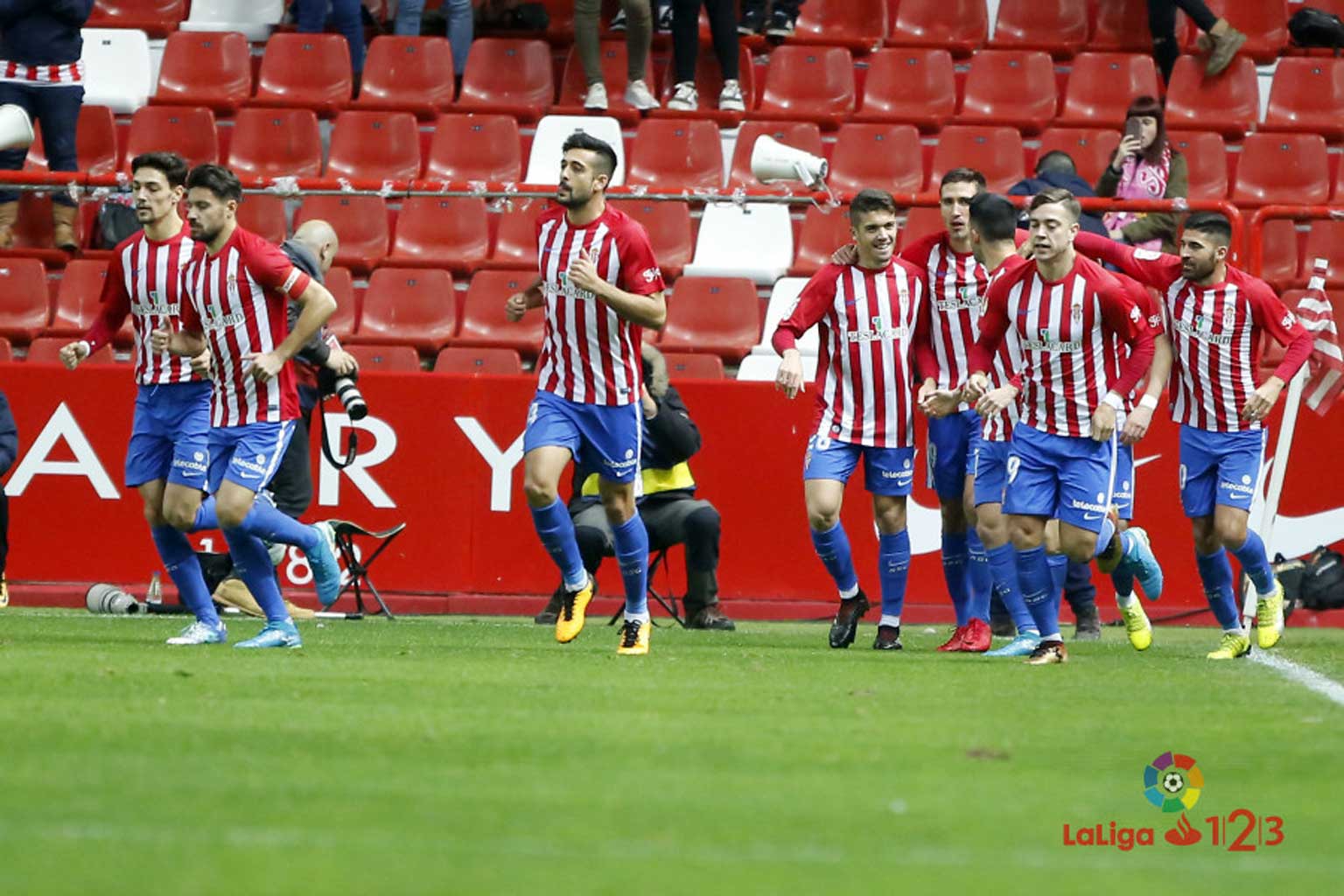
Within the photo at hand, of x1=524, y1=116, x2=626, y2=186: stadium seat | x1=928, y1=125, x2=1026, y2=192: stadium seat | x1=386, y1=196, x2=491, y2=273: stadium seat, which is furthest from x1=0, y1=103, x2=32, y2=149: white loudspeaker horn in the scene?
x1=928, y1=125, x2=1026, y2=192: stadium seat

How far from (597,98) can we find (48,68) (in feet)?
13.1

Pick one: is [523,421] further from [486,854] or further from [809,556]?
[486,854]

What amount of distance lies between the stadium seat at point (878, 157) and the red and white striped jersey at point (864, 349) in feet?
15.5

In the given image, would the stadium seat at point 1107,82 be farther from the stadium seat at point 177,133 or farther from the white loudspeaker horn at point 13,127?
the white loudspeaker horn at point 13,127

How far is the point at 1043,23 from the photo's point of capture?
17297 mm

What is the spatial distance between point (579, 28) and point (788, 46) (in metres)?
1.79

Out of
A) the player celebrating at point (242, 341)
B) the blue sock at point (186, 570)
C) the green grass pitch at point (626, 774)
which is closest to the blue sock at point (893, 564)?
the green grass pitch at point (626, 774)

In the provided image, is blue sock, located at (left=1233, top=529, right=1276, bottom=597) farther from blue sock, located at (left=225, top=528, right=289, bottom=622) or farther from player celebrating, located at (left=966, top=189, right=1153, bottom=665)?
blue sock, located at (left=225, top=528, right=289, bottom=622)

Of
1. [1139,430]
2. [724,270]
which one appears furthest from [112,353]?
[1139,430]

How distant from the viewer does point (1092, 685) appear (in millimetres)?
8305

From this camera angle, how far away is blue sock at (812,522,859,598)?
34.9 ft

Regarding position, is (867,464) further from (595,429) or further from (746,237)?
(746,237)

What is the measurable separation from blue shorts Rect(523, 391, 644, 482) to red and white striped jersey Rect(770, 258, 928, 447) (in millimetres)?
1188

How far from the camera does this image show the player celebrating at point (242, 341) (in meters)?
9.37
